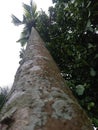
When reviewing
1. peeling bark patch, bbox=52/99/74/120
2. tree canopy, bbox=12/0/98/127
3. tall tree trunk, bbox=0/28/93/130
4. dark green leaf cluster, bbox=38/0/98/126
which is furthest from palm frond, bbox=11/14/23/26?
peeling bark patch, bbox=52/99/74/120

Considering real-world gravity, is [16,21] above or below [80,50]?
above

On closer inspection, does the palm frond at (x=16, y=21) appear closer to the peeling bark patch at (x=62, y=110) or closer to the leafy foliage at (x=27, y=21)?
the leafy foliage at (x=27, y=21)

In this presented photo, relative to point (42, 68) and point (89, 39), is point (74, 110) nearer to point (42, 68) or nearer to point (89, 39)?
point (42, 68)

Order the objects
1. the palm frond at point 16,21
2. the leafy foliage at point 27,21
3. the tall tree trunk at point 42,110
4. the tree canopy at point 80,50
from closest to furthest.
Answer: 1. the tall tree trunk at point 42,110
2. the tree canopy at point 80,50
3. the leafy foliage at point 27,21
4. the palm frond at point 16,21

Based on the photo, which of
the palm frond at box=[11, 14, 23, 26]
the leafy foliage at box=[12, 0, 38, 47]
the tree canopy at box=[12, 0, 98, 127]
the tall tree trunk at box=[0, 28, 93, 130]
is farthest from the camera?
the palm frond at box=[11, 14, 23, 26]

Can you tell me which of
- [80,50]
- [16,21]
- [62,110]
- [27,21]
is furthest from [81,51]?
[16,21]

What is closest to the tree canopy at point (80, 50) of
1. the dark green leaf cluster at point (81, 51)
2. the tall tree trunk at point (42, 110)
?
the dark green leaf cluster at point (81, 51)

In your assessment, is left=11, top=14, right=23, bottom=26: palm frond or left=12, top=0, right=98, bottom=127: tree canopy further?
left=11, top=14, right=23, bottom=26: palm frond

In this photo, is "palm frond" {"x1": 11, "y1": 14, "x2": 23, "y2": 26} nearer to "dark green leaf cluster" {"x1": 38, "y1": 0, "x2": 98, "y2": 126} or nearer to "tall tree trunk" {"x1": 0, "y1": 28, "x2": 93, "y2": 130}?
"dark green leaf cluster" {"x1": 38, "y1": 0, "x2": 98, "y2": 126}

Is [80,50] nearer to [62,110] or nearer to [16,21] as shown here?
[62,110]

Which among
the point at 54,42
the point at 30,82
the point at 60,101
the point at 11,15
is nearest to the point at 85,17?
the point at 54,42

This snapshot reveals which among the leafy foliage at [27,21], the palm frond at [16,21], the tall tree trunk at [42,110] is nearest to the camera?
the tall tree trunk at [42,110]

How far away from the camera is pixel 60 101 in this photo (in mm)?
1676

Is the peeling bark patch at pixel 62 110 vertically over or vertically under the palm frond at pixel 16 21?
over
